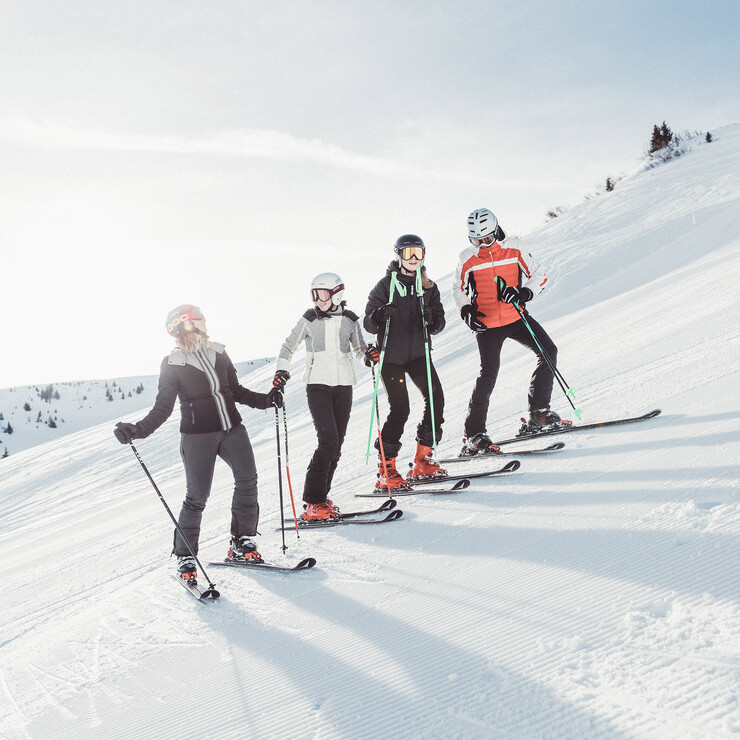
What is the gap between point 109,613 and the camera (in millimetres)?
3877

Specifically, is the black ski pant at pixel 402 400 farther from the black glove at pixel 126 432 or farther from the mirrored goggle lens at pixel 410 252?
the black glove at pixel 126 432

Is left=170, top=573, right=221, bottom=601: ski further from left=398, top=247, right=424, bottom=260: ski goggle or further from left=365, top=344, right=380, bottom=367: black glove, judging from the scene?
left=398, top=247, right=424, bottom=260: ski goggle

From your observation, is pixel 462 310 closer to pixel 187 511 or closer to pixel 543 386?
pixel 543 386

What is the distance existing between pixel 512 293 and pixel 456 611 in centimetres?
338

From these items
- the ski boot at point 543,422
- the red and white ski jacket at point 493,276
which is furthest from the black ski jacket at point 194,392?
the ski boot at point 543,422

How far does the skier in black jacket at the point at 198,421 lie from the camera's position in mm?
4109

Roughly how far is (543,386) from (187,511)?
11.5 ft

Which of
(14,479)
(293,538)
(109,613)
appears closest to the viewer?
(109,613)

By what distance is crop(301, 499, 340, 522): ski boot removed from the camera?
4793 millimetres

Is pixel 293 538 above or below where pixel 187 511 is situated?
below

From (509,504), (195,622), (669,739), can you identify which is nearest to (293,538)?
(195,622)

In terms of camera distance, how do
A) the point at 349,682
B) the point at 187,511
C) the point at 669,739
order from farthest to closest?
1. the point at 187,511
2. the point at 349,682
3. the point at 669,739

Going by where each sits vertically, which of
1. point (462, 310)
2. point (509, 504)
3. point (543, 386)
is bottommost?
point (509, 504)

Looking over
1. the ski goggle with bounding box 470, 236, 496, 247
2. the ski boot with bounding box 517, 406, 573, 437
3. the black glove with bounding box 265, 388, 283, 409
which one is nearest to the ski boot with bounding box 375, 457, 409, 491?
the black glove with bounding box 265, 388, 283, 409
